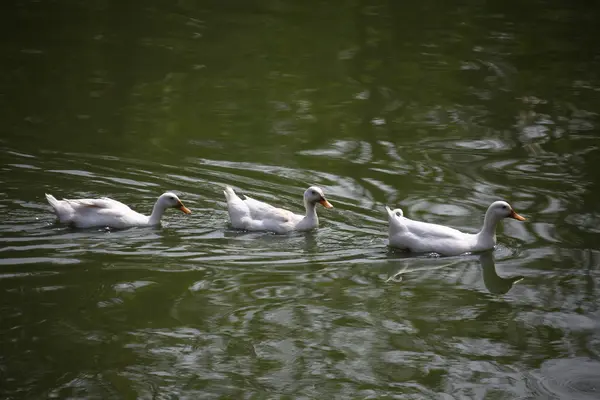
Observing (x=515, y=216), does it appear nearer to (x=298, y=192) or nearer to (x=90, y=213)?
(x=298, y=192)

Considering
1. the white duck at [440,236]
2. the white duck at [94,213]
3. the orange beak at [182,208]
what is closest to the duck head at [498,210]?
the white duck at [440,236]

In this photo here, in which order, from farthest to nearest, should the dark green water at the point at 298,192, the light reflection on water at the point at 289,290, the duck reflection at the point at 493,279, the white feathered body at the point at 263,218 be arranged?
1. the white feathered body at the point at 263,218
2. the duck reflection at the point at 493,279
3. the dark green water at the point at 298,192
4. the light reflection on water at the point at 289,290

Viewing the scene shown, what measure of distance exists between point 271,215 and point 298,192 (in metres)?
1.19

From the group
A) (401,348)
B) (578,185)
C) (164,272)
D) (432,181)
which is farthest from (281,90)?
(401,348)

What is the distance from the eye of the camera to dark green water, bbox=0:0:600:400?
24.3ft

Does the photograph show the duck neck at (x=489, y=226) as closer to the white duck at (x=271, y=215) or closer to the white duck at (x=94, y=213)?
the white duck at (x=271, y=215)

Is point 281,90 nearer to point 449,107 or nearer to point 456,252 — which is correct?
point 449,107

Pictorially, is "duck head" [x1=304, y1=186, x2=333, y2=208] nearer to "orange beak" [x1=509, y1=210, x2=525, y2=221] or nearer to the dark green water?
the dark green water

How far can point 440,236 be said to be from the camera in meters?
9.45

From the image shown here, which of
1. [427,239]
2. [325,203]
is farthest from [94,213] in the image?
[427,239]

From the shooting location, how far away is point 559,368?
24.2 feet

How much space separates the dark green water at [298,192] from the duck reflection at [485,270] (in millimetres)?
28

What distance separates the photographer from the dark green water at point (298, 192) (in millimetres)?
7402

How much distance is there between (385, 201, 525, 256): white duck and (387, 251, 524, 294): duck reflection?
0.32 ft
